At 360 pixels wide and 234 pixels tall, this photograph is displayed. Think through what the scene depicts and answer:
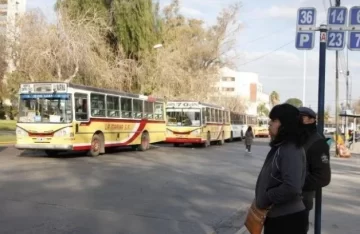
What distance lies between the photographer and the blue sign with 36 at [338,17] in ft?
25.2

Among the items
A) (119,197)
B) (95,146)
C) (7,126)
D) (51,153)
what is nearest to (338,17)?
(119,197)

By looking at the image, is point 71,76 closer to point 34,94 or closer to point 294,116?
point 34,94

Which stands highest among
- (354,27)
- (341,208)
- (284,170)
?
(354,27)

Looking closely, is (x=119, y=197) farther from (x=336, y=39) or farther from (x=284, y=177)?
(x=284, y=177)

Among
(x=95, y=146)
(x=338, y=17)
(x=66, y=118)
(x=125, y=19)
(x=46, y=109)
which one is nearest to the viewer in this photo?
(x=338, y=17)

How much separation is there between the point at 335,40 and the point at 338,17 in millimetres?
357

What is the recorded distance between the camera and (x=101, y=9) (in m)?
35.9

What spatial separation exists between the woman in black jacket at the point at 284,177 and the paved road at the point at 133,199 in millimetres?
3861

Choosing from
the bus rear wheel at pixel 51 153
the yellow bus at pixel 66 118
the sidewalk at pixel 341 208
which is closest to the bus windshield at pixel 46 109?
the yellow bus at pixel 66 118

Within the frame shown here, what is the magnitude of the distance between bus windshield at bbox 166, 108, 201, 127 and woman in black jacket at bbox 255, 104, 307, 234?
27733mm

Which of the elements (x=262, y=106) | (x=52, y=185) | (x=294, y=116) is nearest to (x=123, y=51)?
(x=52, y=185)

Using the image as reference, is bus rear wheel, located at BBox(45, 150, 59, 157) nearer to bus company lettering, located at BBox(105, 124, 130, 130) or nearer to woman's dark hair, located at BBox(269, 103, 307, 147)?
bus company lettering, located at BBox(105, 124, 130, 130)

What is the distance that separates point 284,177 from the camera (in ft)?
13.2

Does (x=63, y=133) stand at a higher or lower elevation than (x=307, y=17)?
lower
